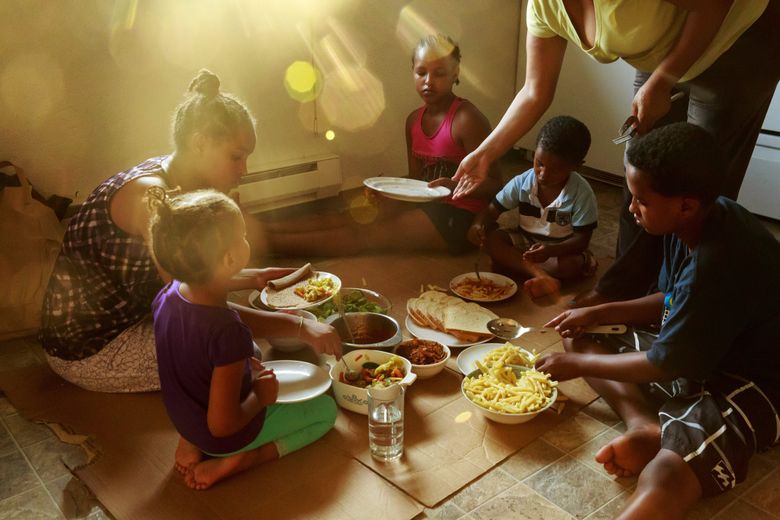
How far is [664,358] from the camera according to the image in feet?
5.43

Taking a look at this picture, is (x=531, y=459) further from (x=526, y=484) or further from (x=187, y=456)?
(x=187, y=456)

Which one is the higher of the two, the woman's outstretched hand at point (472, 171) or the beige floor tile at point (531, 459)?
the woman's outstretched hand at point (472, 171)

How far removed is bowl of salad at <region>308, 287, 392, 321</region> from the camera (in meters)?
2.40

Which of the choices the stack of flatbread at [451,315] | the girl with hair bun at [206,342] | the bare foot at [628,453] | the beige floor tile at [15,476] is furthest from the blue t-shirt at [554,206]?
the beige floor tile at [15,476]

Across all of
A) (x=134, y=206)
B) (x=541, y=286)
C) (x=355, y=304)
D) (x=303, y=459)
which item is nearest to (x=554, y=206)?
(x=541, y=286)

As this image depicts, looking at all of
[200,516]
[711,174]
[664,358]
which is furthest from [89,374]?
[711,174]

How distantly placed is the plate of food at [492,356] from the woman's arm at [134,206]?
0.96 metres

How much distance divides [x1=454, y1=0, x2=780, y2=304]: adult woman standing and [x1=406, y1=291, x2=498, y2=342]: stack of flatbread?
1.82ft

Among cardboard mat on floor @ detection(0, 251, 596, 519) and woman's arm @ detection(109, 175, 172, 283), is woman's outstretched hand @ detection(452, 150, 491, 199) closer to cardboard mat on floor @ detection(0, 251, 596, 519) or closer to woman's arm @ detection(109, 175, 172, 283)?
cardboard mat on floor @ detection(0, 251, 596, 519)

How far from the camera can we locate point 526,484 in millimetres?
1754

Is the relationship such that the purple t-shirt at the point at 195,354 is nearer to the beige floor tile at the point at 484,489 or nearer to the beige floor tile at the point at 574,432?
the beige floor tile at the point at 484,489

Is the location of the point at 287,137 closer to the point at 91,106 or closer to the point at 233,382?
the point at 91,106

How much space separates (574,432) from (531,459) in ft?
0.62

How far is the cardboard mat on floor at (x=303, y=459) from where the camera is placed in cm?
168
